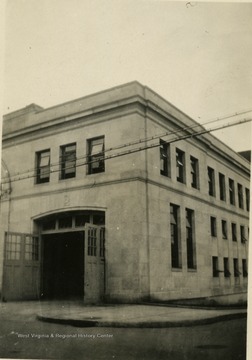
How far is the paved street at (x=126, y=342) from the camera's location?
17.1ft

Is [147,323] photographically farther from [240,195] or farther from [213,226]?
[213,226]

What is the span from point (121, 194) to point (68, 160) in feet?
4.45

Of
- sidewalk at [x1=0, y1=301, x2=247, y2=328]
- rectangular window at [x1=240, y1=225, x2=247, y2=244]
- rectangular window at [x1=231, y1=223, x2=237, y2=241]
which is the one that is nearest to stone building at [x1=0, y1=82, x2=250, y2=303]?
sidewalk at [x1=0, y1=301, x2=247, y2=328]

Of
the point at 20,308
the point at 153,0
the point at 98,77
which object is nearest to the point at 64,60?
the point at 98,77

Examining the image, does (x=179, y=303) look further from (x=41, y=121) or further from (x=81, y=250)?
(x=41, y=121)

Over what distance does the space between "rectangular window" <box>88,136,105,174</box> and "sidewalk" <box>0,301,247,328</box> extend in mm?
2768

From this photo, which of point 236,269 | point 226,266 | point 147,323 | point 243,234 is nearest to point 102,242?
point 226,266

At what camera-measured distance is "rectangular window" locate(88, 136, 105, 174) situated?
9156mm

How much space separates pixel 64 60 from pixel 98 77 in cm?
58

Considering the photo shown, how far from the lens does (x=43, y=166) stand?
31.6ft

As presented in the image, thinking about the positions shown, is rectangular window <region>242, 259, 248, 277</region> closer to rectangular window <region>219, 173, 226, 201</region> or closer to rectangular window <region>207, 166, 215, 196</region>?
rectangular window <region>219, 173, 226, 201</region>

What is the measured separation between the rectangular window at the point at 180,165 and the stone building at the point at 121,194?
3 cm

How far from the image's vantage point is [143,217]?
883cm

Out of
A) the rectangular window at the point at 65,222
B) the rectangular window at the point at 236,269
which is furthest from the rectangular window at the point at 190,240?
the rectangular window at the point at 65,222
